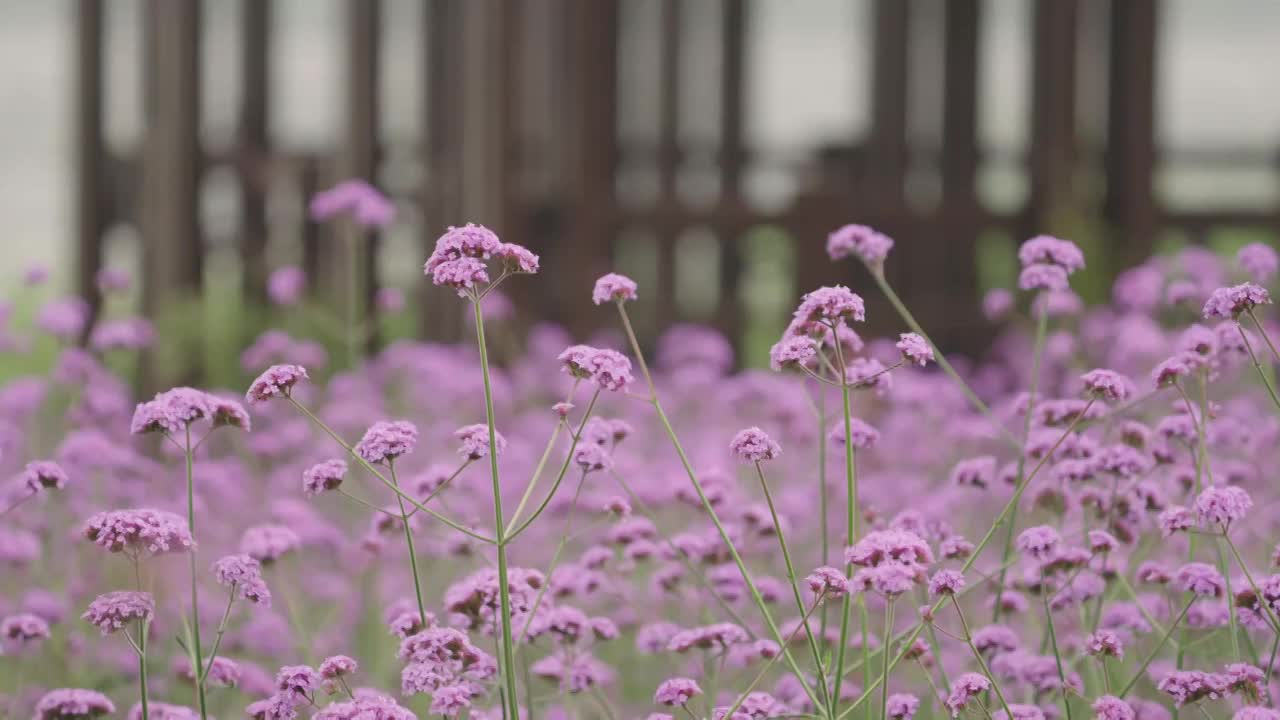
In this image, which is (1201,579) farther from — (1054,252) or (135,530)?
(135,530)

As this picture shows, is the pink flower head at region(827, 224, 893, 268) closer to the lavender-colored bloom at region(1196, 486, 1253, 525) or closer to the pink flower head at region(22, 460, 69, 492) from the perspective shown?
the lavender-colored bloom at region(1196, 486, 1253, 525)

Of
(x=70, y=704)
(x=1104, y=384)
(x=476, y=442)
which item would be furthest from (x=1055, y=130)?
(x=70, y=704)

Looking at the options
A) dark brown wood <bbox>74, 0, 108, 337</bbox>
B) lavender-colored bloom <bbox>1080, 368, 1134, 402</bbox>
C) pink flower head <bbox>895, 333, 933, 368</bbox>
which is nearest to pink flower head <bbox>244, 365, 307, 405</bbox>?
pink flower head <bbox>895, 333, 933, 368</bbox>

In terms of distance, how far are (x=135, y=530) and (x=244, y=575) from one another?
0.46ft

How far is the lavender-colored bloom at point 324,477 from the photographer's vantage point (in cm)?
187

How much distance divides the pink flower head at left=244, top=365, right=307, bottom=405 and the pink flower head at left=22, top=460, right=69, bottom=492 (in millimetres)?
360

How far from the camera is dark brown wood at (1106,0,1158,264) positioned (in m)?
7.28

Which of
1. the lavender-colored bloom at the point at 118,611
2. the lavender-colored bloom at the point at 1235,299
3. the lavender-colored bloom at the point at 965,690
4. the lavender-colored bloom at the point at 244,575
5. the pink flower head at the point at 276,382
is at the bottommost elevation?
the lavender-colored bloom at the point at 965,690

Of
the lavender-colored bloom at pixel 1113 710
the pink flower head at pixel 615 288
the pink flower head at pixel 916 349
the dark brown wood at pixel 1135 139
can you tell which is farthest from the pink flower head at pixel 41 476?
the dark brown wood at pixel 1135 139

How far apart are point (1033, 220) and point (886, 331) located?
94 centimetres

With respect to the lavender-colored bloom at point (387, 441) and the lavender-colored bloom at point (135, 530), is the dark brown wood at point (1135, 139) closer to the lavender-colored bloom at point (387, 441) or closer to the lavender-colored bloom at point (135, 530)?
the lavender-colored bloom at point (387, 441)

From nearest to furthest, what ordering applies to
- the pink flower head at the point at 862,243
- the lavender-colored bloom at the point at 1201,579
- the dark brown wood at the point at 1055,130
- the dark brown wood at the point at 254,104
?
the lavender-colored bloom at the point at 1201,579, the pink flower head at the point at 862,243, the dark brown wood at the point at 1055,130, the dark brown wood at the point at 254,104

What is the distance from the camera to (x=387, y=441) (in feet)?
6.02

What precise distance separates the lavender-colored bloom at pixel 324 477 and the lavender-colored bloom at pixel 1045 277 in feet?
3.56
